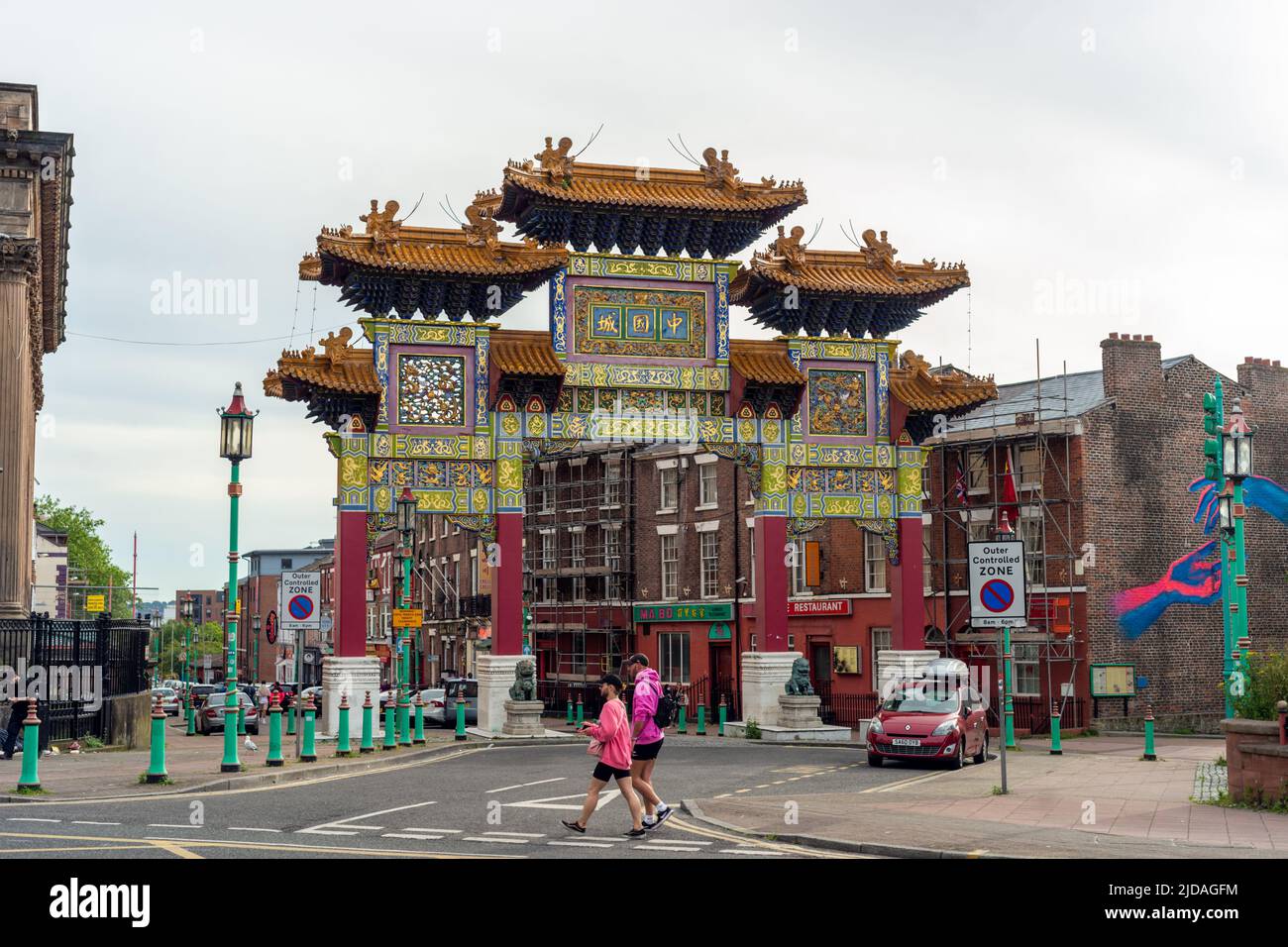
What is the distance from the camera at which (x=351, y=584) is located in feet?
109

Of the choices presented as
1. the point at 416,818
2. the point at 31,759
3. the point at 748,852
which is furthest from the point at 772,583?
the point at 748,852

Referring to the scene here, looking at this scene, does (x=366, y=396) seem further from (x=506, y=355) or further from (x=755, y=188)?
(x=755, y=188)

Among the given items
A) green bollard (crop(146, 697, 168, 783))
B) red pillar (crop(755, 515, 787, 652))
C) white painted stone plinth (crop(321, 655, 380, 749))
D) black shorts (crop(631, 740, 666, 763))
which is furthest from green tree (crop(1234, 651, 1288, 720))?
white painted stone plinth (crop(321, 655, 380, 749))

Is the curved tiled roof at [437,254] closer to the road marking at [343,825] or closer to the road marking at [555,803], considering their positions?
the road marking at [555,803]

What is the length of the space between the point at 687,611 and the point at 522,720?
70.2 ft

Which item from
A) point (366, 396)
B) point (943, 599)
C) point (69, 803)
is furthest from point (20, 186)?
point (943, 599)

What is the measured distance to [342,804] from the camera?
18.4 meters

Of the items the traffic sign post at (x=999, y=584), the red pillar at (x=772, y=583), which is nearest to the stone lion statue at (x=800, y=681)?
the red pillar at (x=772, y=583)

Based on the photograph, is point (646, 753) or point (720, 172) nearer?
point (646, 753)

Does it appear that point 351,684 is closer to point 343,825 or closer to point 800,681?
point 800,681

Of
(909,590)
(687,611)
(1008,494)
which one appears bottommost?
(687,611)

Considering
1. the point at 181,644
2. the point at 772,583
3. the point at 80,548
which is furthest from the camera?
the point at 181,644

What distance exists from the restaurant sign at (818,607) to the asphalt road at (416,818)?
22.0 meters

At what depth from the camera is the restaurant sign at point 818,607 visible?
4759 cm
